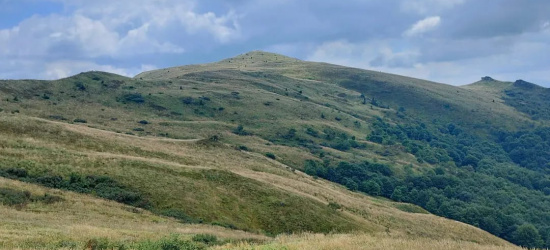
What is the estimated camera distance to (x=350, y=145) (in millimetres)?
174125

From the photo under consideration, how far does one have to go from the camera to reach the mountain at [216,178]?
2961 cm

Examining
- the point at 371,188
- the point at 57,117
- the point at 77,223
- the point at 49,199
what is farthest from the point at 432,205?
the point at 77,223

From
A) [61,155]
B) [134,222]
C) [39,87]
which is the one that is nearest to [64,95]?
[39,87]

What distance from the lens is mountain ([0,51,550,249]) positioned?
2961 cm

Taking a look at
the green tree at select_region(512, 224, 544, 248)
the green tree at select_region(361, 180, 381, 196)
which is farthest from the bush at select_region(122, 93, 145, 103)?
the green tree at select_region(512, 224, 544, 248)

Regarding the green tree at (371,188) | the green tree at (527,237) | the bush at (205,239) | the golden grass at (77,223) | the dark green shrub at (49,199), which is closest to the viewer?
the golden grass at (77,223)

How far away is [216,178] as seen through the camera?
4978 centimetres

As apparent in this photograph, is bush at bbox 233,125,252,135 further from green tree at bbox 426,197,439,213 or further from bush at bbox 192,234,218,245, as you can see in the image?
bush at bbox 192,234,218,245

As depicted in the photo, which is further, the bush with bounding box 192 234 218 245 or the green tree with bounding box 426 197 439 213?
the green tree with bounding box 426 197 439 213

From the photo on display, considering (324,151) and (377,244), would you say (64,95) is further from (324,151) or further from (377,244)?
(377,244)

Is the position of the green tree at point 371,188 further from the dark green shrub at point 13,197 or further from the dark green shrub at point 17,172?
the dark green shrub at point 13,197

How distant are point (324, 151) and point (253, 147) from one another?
38.2 metres

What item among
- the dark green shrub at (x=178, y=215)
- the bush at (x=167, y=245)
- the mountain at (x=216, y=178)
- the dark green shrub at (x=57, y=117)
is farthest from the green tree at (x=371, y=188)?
the bush at (x=167, y=245)

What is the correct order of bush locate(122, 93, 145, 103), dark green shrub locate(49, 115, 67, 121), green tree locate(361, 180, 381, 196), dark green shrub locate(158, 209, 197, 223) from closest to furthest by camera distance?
dark green shrub locate(158, 209, 197, 223) < dark green shrub locate(49, 115, 67, 121) < green tree locate(361, 180, 381, 196) < bush locate(122, 93, 145, 103)
